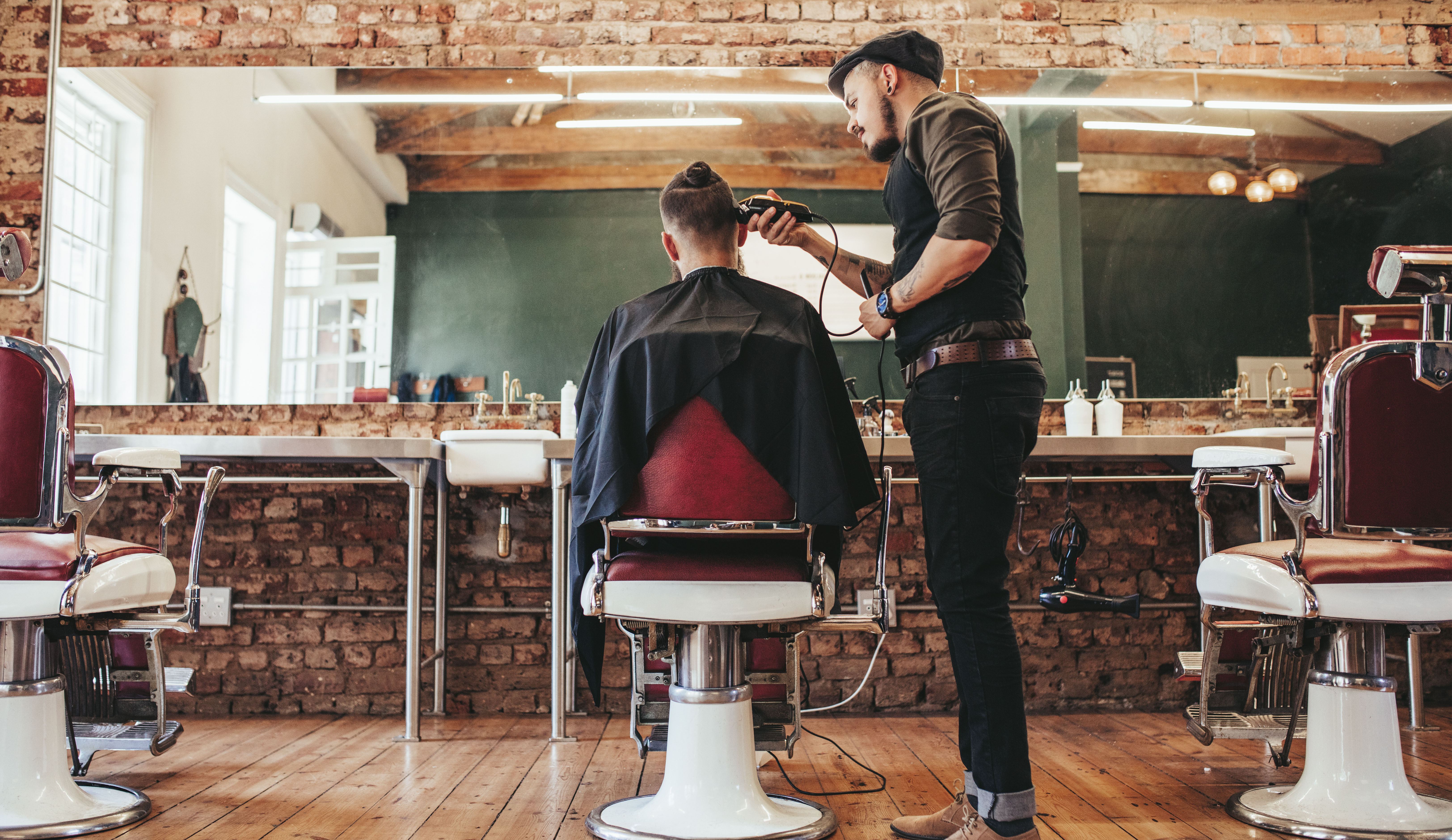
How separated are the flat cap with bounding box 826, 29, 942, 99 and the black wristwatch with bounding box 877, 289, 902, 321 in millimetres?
425

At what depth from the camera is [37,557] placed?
1.81 m

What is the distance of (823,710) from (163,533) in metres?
2.00

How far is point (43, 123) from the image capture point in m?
3.48

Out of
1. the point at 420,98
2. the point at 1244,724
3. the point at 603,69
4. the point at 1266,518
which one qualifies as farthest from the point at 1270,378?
the point at 420,98

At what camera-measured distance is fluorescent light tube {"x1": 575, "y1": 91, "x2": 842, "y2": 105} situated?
3.51 meters

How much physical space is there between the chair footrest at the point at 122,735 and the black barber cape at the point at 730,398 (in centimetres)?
103

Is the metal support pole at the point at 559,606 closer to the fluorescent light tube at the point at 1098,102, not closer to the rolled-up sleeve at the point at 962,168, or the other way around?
the rolled-up sleeve at the point at 962,168

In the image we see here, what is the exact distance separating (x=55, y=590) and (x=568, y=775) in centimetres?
118

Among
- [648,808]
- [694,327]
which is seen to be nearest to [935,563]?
[694,327]

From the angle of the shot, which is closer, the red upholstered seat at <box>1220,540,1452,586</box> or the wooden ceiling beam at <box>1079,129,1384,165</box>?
the red upholstered seat at <box>1220,540,1452,586</box>

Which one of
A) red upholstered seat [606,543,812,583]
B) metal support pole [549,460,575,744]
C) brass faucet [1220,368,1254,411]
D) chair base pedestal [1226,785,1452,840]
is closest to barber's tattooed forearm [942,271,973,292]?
red upholstered seat [606,543,812,583]

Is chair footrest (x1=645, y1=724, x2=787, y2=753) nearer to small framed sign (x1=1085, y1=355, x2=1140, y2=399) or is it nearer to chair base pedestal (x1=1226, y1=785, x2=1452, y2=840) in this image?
chair base pedestal (x1=1226, y1=785, x2=1452, y2=840)

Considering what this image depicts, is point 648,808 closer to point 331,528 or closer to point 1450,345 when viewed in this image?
point 1450,345

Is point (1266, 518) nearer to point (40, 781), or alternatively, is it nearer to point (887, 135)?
point (887, 135)
